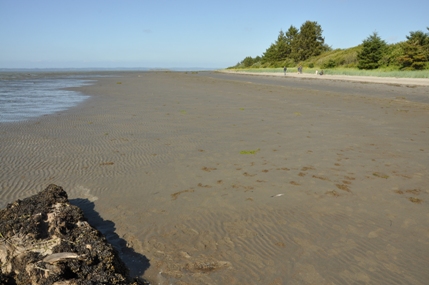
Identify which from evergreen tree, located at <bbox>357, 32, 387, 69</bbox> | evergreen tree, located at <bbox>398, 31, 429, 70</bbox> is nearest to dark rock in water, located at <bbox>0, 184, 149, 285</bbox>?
evergreen tree, located at <bbox>398, 31, 429, 70</bbox>

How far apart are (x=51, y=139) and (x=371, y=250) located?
7978mm

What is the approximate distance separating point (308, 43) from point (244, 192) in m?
77.0

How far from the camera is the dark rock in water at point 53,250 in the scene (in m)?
2.82

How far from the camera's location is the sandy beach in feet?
12.0

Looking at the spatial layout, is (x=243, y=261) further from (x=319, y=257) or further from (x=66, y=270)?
(x=66, y=270)

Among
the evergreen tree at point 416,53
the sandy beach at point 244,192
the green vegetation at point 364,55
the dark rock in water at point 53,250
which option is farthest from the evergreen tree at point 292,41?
the dark rock in water at point 53,250

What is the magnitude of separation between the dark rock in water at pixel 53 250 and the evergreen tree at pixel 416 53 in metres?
40.3

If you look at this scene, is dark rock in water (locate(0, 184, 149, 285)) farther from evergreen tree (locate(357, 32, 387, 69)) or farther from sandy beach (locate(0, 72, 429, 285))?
evergreen tree (locate(357, 32, 387, 69))

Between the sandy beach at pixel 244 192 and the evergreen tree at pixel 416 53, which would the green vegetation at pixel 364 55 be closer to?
the evergreen tree at pixel 416 53

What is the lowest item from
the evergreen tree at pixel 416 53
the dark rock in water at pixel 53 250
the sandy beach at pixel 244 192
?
the sandy beach at pixel 244 192

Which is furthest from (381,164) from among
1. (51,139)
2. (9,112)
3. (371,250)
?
(9,112)

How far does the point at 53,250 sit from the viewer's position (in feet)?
10.2

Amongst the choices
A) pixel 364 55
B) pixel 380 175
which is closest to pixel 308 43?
pixel 364 55

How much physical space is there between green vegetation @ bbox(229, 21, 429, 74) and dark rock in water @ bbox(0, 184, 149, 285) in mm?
33684
